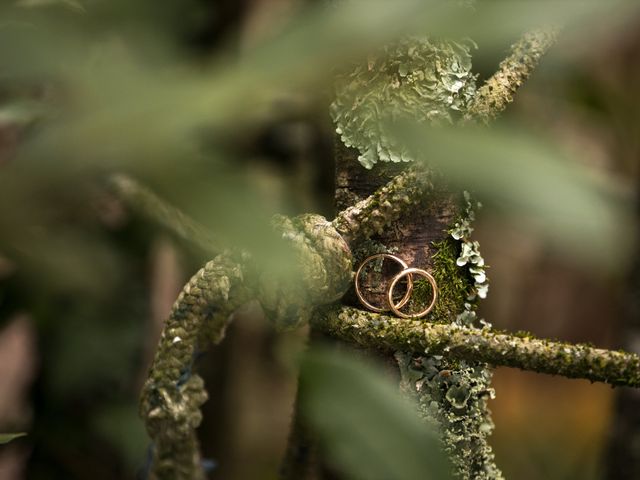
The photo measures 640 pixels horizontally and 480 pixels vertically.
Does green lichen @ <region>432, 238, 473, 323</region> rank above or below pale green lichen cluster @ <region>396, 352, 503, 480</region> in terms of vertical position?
above

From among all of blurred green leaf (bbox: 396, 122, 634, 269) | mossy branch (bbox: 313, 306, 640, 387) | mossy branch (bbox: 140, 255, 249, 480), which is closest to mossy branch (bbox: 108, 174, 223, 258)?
mossy branch (bbox: 140, 255, 249, 480)

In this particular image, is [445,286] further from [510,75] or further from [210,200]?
[210,200]

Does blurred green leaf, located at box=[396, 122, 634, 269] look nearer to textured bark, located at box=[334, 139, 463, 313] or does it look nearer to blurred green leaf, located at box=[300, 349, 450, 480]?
blurred green leaf, located at box=[300, 349, 450, 480]

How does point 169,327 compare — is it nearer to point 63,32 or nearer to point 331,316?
point 331,316

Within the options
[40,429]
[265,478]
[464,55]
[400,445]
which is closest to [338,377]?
[400,445]

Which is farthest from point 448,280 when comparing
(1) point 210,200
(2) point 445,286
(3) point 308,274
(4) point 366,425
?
(1) point 210,200

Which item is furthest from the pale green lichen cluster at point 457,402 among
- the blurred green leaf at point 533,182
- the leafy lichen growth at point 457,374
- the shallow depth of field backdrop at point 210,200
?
the blurred green leaf at point 533,182
